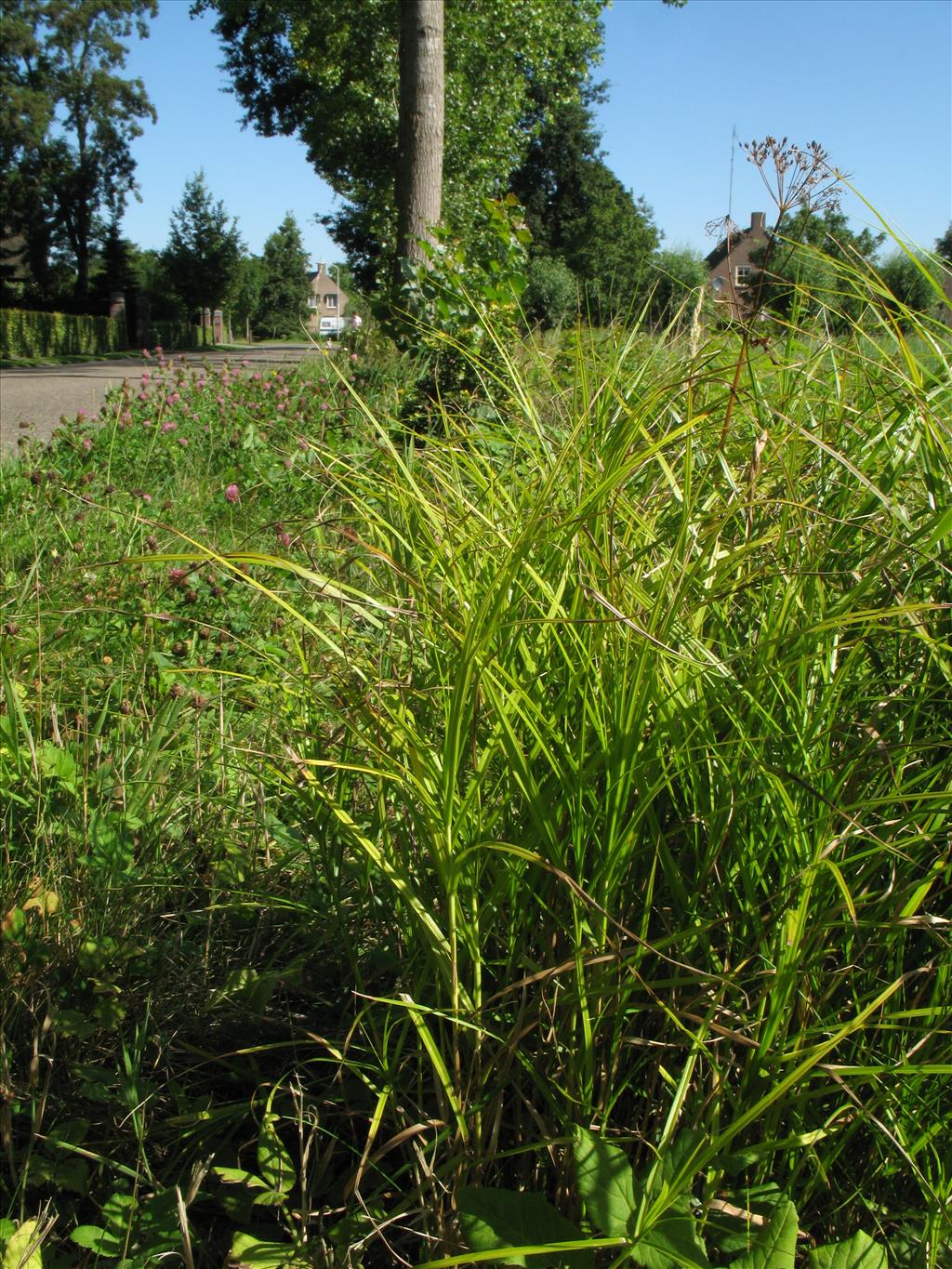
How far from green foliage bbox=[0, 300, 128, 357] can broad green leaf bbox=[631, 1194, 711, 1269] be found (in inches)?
1446

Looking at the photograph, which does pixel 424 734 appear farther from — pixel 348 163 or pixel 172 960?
pixel 348 163

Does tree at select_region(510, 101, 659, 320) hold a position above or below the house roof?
above

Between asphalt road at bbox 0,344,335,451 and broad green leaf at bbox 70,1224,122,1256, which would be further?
asphalt road at bbox 0,344,335,451

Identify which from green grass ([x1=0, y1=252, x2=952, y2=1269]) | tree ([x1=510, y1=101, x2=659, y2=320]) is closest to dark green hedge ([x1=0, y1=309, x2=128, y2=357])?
tree ([x1=510, y1=101, x2=659, y2=320])

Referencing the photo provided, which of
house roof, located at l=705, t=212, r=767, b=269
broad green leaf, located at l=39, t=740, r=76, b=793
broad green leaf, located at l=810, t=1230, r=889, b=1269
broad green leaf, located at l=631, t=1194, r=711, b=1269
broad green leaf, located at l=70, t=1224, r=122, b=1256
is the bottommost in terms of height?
broad green leaf, located at l=70, t=1224, r=122, b=1256

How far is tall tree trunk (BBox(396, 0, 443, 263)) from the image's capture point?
851 cm

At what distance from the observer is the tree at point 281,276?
4853cm

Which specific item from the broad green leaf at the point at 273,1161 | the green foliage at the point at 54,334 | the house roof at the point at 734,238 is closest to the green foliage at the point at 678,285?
the house roof at the point at 734,238

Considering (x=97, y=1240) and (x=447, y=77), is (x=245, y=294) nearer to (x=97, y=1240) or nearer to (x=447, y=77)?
(x=447, y=77)

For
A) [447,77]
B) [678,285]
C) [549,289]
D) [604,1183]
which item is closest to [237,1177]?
[604,1183]

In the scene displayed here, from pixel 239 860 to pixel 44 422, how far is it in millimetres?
8912

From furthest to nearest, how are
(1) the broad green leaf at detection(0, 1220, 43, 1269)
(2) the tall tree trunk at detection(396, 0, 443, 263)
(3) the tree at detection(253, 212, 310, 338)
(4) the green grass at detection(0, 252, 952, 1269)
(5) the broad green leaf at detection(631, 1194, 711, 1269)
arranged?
(3) the tree at detection(253, 212, 310, 338) < (2) the tall tree trunk at detection(396, 0, 443, 263) < (1) the broad green leaf at detection(0, 1220, 43, 1269) < (4) the green grass at detection(0, 252, 952, 1269) < (5) the broad green leaf at detection(631, 1194, 711, 1269)

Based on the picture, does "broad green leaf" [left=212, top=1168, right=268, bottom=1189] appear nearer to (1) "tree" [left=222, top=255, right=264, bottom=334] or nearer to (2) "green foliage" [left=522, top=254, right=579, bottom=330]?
(2) "green foliage" [left=522, top=254, right=579, bottom=330]

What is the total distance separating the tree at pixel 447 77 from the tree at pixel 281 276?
20.4 metres
